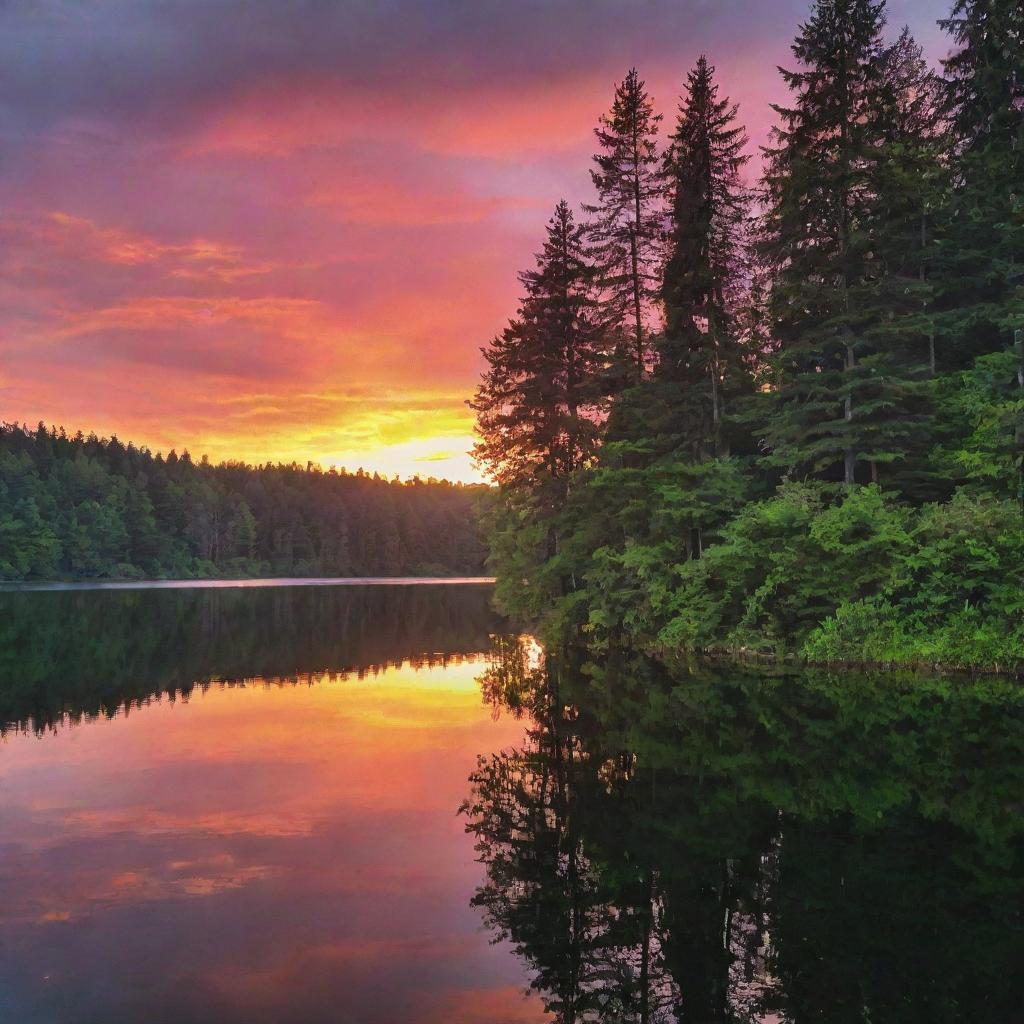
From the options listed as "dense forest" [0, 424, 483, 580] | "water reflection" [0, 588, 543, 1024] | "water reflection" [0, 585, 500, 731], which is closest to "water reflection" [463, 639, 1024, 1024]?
"water reflection" [0, 588, 543, 1024]

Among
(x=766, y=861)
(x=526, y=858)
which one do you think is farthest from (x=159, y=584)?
(x=766, y=861)

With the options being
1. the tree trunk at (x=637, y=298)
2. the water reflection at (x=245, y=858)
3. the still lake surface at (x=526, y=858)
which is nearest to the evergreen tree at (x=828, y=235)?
the tree trunk at (x=637, y=298)

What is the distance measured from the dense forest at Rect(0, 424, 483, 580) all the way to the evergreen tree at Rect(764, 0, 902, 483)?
4304 inches

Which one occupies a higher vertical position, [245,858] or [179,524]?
[179,524]

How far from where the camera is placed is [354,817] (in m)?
11.7

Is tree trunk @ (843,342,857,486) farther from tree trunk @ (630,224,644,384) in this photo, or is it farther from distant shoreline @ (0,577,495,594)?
distant shoreline @ (0,577,495,594)

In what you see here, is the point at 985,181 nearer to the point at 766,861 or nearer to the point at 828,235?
the point at 828,235

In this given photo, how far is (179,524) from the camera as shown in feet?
503

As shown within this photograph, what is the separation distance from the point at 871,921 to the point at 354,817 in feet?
22.1

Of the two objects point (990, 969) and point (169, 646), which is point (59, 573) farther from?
point (990, 969)

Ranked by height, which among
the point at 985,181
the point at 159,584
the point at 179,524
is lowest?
the point at 159,584

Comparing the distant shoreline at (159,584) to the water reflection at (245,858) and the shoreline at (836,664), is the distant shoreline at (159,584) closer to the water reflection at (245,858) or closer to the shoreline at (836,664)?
the water reflection at (245,858)

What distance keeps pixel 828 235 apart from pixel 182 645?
30.4 metres

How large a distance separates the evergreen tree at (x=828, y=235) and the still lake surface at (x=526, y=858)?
8555 millimetres
